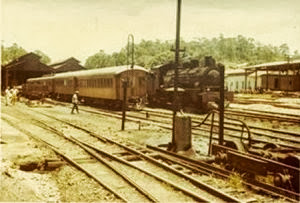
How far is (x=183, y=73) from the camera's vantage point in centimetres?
2580

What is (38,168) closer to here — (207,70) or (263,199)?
(263,199)

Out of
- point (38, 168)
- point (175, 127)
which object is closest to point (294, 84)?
point (175, 127)

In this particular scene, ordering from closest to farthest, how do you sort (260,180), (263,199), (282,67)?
(263,199) < (260,180) < (282,67)

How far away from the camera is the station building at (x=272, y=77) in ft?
131

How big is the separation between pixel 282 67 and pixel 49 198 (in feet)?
121

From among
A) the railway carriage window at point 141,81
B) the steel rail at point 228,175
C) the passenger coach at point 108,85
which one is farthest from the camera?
the railway carriage window at point 141,81

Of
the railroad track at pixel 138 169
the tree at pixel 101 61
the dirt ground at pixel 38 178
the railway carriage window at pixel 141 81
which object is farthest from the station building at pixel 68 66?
the dirt ground at pixel 38 178

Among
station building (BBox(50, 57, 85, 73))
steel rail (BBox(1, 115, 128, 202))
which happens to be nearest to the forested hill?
station building (BBox(50, 57, 85, 73))

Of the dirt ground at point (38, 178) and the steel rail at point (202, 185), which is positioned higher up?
the steel rail at point (202, 185)

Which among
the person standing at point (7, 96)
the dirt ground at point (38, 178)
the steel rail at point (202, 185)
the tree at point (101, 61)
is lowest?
the dirt ground at point (38, 178)

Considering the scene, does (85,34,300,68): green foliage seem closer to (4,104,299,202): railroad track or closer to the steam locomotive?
the steam locomotive

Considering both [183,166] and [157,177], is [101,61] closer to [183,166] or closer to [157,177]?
[183,166]

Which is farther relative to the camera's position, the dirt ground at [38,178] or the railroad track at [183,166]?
the dirt ground at [38,178]

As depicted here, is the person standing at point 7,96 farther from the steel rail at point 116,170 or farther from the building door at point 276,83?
the building door at point 276,83
